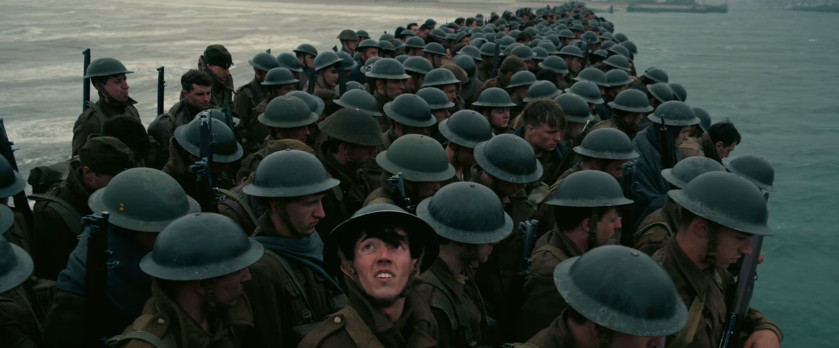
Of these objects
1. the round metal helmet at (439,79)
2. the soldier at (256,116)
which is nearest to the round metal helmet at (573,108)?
the round metal helmet at (439,79)

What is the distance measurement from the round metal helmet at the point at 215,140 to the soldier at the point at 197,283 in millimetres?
2166

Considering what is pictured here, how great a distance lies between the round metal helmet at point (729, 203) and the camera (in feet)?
11.4

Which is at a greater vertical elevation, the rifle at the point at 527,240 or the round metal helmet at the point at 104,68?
the round metal helmet at the point at 104,68

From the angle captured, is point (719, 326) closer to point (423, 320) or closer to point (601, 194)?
point (601, 194)

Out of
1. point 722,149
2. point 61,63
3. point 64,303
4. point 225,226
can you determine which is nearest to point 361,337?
point 225,226

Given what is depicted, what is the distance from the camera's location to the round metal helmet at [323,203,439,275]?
288 centimetres

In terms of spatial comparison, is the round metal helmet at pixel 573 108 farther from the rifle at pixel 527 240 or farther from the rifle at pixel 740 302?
the rifle at pixel 527 240

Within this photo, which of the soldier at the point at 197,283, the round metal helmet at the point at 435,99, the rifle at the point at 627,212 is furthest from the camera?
the round metal helmet at the point at 435,99

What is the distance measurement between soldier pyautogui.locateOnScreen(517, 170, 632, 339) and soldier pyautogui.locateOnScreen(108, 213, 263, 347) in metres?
1.55

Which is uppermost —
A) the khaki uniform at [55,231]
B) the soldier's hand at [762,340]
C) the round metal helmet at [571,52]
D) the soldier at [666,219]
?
the round metal helmet at [571,52]

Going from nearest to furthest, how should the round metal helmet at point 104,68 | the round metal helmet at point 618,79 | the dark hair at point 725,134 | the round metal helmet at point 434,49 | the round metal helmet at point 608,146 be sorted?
the round metal helmet at point 608,146
the round metal helmet at point 104,68
the dark hair at point 725,134
the round metal helmet at point 618,79
the round metal helmet at point 434,49

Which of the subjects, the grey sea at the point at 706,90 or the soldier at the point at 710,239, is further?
the grey sea at the point at 706,90

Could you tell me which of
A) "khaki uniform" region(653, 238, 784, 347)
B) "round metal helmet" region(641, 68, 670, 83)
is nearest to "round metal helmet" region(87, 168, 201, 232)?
"khaki uniform" region(653, 238, 784, 347)

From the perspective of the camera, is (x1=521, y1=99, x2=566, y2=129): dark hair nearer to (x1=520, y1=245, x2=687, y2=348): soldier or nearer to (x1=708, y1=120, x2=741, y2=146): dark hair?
(x1=708, y1=120, x2=741, y2=146): dark hair
